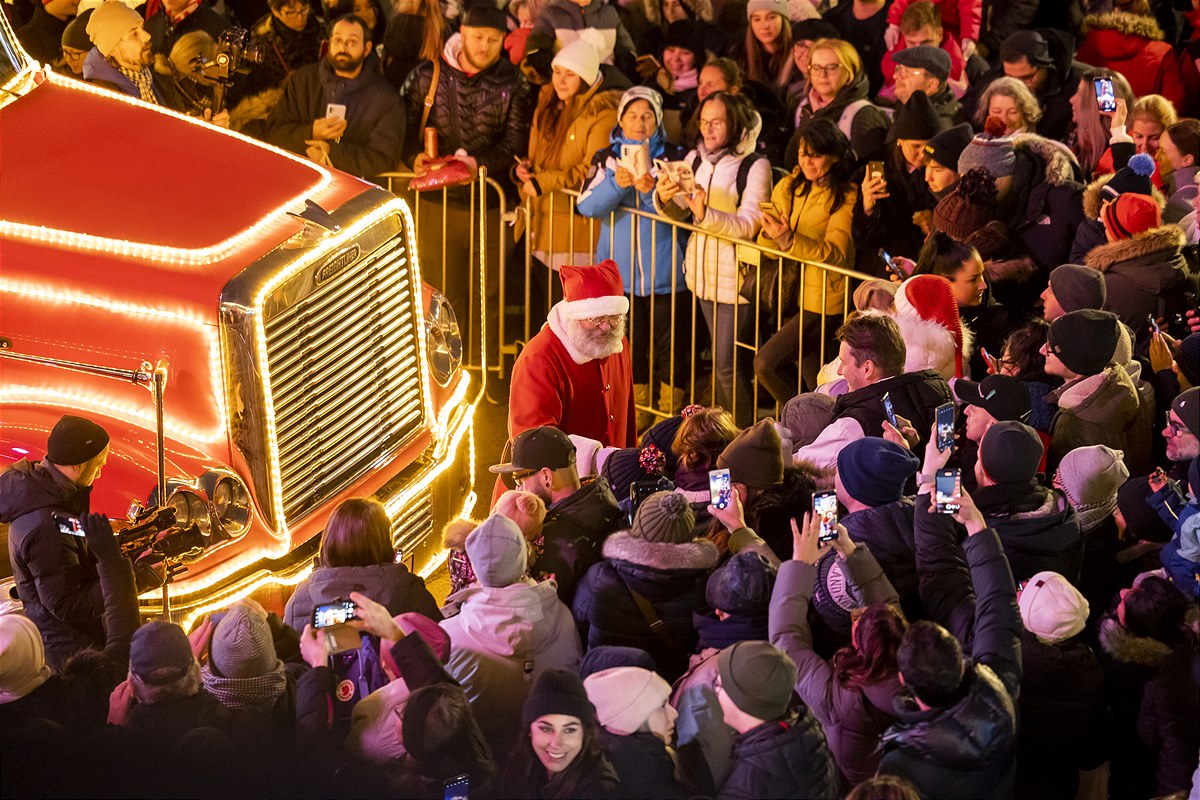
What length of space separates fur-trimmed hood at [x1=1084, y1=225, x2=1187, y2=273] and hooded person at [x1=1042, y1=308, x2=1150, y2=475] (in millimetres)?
1041

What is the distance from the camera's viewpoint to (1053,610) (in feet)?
17.2

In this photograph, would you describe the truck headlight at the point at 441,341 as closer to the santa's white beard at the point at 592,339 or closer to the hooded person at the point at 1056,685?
the santa's white beard at the point at 592,339

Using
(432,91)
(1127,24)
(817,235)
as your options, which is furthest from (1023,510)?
(1127,24)

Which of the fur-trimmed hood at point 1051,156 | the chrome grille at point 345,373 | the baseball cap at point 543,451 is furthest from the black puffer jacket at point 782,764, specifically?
the fur-trimmed hood at point 1051,156

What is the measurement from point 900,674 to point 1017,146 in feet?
14.8

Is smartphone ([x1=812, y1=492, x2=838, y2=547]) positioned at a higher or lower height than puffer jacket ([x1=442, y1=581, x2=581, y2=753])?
higher

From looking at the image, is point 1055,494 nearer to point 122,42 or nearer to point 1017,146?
point 1017,146

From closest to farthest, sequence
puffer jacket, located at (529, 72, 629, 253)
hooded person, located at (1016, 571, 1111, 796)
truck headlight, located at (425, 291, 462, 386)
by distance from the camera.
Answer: hooded person, located at (1016, 571, 1111, 796) → truck headlight, located at (425, 291, 462, 386) → puffer jacket, located at (529, 72, 629, 253)

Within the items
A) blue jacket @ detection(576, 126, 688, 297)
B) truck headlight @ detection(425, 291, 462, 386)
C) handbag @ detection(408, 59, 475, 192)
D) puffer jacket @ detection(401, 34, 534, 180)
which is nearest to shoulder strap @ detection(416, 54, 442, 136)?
puffer jacket @ detection(401, 34, 534, 180)

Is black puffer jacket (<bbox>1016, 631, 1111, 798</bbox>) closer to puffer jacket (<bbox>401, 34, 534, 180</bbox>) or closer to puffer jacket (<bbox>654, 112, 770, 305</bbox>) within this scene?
puffer jacket (<bbox>654, 112, 770, 305</bbox>)

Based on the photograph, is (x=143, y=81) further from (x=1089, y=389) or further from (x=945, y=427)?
(x=1089, y=389)

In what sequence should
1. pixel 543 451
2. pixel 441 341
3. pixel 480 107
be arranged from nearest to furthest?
pixel 543 451, pixel 441 341, pixel 480 107

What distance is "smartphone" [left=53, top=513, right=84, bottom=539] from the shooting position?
552cm

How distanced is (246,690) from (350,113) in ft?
18.5
